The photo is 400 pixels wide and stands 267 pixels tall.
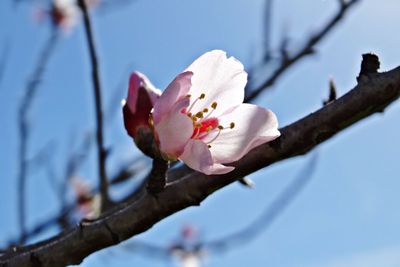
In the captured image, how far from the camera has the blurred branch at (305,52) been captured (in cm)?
163

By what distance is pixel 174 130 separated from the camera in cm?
84

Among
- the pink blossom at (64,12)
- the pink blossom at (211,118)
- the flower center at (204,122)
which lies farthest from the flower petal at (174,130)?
the pink blossom at (64,12)

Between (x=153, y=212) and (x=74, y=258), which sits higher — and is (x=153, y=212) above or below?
above

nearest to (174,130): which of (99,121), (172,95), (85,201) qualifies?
(172,95)

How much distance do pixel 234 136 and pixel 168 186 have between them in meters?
0.12

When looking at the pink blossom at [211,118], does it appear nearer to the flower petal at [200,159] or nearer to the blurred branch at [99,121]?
the flower petal at [200,159]

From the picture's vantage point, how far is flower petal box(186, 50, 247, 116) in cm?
93

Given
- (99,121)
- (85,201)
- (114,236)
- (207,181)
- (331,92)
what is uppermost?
(331,92)

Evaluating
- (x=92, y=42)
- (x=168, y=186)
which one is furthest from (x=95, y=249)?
(x=92, y=42)

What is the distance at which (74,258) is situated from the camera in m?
0.82

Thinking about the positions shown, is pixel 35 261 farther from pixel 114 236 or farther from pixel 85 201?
pixel 85 201

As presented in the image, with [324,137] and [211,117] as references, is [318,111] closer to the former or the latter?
[324,137]

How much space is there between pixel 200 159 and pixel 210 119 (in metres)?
0.18

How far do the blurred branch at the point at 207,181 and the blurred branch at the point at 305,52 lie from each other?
0.79 m
